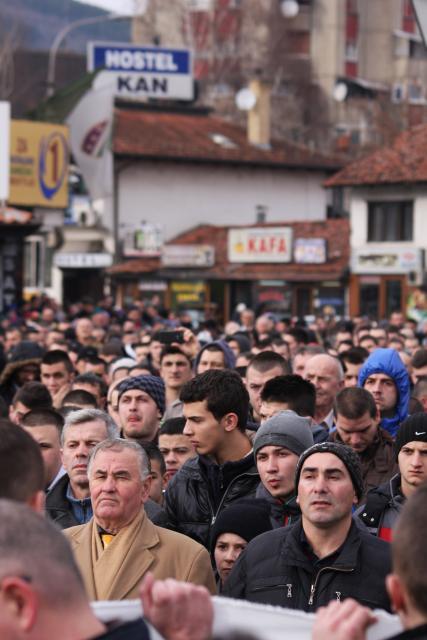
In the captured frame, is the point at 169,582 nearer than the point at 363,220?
Yes

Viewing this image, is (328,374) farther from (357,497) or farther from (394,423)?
(357,497)

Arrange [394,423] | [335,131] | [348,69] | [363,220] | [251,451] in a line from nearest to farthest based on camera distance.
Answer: [251,451]
[394,423]
[363,220]
[335,131]
[348,69]

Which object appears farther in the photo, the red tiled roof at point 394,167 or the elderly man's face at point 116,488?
the red tiled roof at point 394,167

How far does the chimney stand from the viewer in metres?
57.1

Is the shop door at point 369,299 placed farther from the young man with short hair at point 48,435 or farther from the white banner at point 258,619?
the white banner at point 258,619

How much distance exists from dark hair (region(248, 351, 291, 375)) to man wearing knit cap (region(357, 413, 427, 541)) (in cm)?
348

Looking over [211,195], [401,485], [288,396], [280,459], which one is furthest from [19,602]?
[211,195]

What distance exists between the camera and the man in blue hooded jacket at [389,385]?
1023cm

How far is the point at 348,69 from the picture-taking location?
90812 millimetres

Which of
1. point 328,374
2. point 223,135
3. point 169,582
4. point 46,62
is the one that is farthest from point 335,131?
point 169,582

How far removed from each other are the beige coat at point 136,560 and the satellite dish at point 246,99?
50853 millimetres

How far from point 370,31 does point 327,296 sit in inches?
2022

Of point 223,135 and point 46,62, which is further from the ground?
point 46,62

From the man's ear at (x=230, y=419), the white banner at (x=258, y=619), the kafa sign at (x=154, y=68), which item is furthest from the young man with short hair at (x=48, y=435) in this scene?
the kafa sign at (x=154, y=68)
